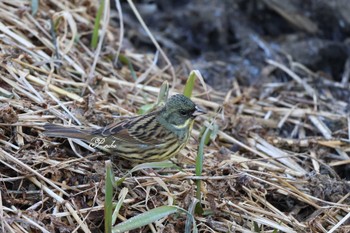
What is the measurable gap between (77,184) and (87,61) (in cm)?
189

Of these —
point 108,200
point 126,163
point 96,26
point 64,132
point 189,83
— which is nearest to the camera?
point 108,200

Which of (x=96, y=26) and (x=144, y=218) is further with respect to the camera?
(x=96, y=26)

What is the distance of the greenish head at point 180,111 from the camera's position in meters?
5.31

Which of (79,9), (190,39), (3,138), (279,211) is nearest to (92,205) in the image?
(3,138)

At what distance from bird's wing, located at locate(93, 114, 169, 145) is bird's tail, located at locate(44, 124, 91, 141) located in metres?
0.13

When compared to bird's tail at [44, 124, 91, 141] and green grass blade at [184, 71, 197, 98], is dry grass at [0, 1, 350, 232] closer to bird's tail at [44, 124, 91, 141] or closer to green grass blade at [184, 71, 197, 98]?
bird's tail at [44, 124, 91, 141]

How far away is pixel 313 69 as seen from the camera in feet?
25.2

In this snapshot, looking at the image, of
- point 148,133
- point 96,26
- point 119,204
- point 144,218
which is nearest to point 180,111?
point 148,133

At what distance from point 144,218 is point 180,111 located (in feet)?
4.08

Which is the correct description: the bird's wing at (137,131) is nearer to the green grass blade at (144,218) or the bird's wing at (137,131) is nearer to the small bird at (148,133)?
the small bird at (148,133)

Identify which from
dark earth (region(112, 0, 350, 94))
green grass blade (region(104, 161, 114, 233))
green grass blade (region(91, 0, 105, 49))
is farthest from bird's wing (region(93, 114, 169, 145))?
dark earth (region(112, 0, 350, 94))

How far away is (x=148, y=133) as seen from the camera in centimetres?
528

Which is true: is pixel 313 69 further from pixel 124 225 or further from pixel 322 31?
pixel 124 225

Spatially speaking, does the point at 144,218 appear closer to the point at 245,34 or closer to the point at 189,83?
the point at 189,83
